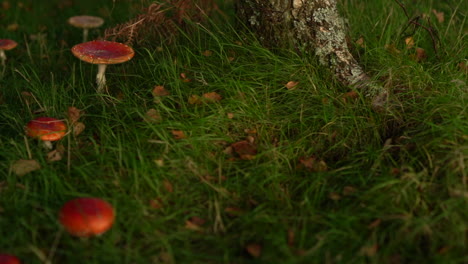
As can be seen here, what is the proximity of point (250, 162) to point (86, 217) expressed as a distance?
1068mm

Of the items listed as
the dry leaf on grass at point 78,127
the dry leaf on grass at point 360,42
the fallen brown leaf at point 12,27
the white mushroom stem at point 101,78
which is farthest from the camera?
the fallen brown leaf at point 12,27

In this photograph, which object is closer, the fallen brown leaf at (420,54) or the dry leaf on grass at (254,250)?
the dry leaf on grass at (254,250)

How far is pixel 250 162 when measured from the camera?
114 inches

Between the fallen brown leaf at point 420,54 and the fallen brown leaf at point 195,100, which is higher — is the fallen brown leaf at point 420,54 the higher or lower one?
the higher one

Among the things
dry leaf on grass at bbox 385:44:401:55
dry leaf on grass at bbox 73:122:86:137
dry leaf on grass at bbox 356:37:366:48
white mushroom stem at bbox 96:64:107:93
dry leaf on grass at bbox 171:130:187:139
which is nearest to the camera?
dry leaf on grass at bbox 171:130:187:139

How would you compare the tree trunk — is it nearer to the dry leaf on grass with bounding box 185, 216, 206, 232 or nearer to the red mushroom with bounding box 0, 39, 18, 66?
the dry leaf on grass with bounding box 185, 216, 206, 232

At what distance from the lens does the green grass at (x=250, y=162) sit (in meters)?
2.39

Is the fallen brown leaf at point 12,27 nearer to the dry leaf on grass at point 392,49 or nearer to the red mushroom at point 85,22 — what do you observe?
the red mushroom at point 85,22

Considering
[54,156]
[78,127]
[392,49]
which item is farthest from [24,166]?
[392,49]

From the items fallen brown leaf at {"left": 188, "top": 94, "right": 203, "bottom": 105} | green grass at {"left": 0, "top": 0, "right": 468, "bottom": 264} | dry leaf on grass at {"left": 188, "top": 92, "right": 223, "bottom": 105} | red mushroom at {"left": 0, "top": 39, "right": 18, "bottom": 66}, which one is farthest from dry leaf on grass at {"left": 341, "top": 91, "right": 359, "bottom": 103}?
red mushroom at {"left": 0, "top": 39, "right": 18, "bottom": 66}

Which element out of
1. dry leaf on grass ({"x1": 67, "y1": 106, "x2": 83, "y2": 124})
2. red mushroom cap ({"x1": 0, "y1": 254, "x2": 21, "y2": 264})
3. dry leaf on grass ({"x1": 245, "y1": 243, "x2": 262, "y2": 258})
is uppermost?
dry leaf on grass ({"x1": 67, "y1": 106, "x2": 83, "y2": 124})

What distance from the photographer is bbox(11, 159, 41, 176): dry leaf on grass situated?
8.99ft


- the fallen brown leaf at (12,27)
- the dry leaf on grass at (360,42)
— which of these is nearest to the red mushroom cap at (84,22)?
the fallen brown leaf at (12,27)

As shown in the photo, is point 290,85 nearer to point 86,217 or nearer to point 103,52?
point 103,52
